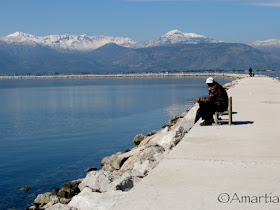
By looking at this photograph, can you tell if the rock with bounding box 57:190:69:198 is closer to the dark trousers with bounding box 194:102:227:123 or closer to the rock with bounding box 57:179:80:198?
the rock with bounding box 57:179:80:198

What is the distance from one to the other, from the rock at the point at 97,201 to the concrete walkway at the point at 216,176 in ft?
1.25

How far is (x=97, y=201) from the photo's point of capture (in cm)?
625

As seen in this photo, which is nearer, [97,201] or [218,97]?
[97,201]

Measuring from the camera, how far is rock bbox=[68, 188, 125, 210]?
608 cm

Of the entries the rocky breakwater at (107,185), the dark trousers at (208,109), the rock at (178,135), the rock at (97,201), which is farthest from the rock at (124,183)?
the dark trousers at (208,109)

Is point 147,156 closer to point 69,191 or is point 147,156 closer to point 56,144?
point 69,191

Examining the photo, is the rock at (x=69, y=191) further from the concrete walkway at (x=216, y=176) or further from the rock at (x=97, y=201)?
the rock at (x=97, y=201)

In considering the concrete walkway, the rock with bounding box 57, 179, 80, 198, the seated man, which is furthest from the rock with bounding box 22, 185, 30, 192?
the seated man

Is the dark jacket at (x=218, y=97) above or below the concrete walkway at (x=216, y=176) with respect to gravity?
above

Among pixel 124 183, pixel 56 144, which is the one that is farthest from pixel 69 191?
pixel 56 144

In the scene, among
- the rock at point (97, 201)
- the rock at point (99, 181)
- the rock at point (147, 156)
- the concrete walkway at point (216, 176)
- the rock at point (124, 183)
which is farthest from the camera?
the rock at point (147, 156)

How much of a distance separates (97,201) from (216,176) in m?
1.83

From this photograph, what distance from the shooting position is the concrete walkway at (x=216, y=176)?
543 cm

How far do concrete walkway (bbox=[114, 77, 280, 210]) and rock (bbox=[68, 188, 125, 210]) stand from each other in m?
0.38
